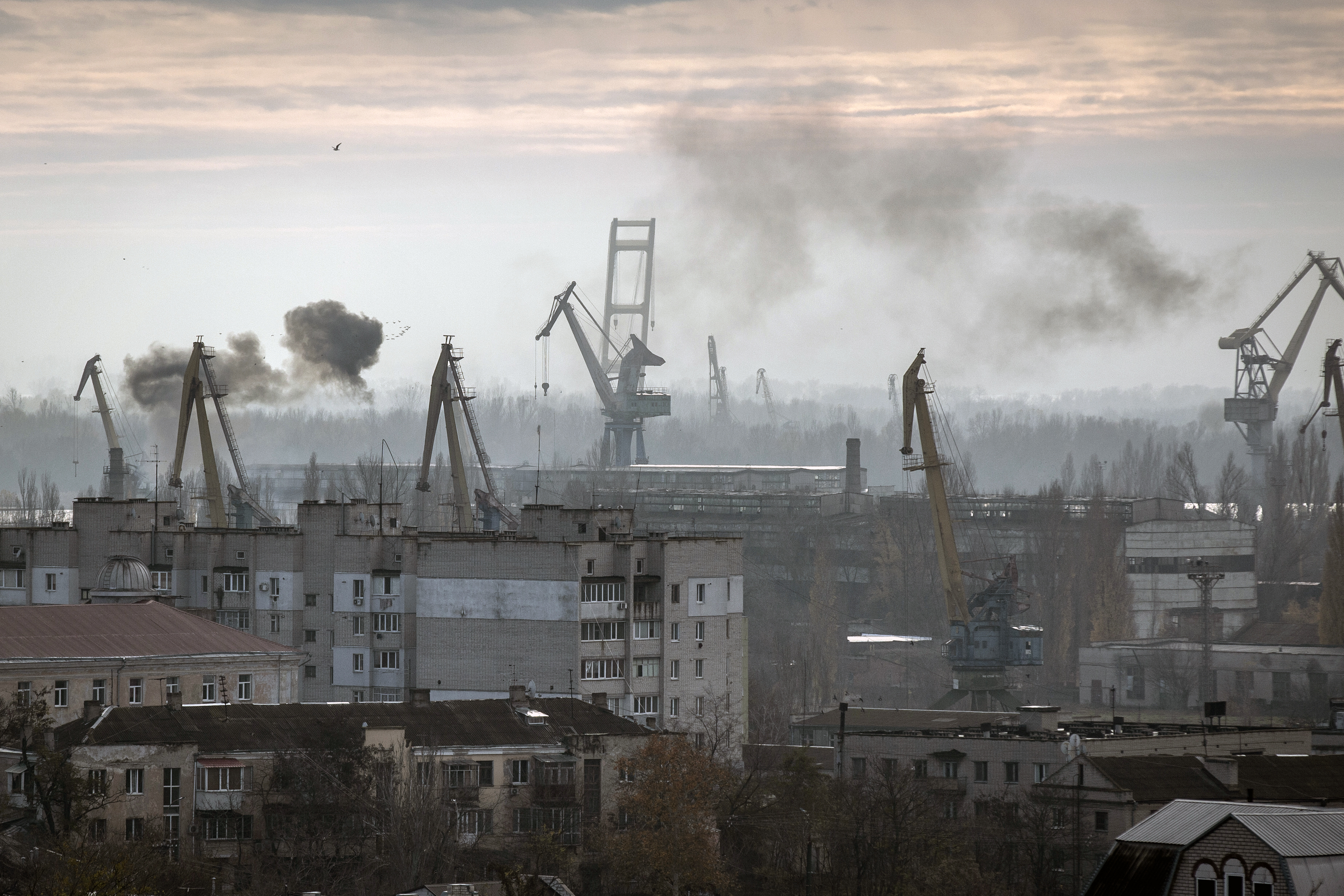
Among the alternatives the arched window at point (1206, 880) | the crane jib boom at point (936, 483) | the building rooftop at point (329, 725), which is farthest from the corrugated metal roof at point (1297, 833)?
the crane jib boom at point (936, 483)

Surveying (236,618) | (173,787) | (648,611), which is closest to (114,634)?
(236,618)

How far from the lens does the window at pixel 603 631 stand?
31672mm

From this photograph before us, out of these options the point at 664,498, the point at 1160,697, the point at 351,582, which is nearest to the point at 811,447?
the point at 664,498

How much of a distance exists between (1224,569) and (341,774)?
3438cm

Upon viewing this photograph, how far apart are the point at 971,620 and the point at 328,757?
2110cm

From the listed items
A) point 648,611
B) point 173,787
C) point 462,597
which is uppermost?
point 462,597

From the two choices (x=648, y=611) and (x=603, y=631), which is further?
(x=648, y=611)

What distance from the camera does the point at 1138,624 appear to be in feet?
166

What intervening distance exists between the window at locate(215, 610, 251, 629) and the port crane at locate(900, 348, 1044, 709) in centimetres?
1253

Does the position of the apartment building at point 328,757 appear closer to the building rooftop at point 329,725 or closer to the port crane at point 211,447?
the building rooftop at point 329,725

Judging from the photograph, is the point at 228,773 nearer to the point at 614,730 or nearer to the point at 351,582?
the point at 614,730

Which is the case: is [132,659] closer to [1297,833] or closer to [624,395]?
[1297,833]

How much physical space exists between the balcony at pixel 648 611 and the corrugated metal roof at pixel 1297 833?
17957mm

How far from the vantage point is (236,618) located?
3591cm
